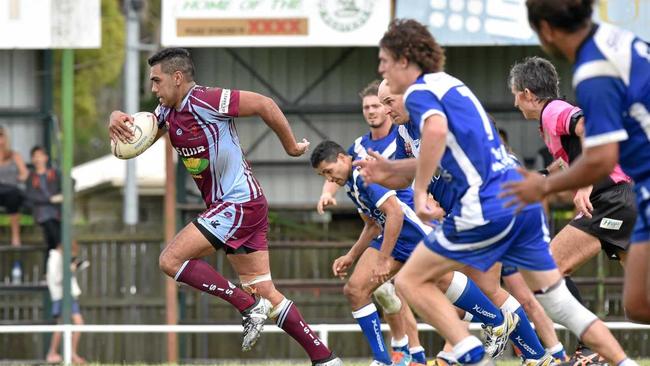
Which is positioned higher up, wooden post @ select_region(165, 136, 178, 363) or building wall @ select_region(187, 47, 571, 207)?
building wall @ select_region(187, 47, 571, 207)

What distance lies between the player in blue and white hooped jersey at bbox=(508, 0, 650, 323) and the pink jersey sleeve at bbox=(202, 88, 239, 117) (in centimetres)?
304

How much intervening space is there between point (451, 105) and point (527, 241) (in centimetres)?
80

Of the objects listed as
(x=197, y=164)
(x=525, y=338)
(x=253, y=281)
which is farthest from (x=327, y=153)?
(x=525, y=338)

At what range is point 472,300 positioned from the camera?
8.95 meters

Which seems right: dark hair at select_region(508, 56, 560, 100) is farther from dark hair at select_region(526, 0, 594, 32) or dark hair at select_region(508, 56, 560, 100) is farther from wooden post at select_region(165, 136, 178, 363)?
wooden post at select_region(165, 136, 178, 363)

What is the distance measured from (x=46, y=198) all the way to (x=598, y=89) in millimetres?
9658

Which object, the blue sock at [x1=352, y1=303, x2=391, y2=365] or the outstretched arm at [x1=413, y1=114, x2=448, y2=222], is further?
the blue sock at [x1=352, y1=303, x2=391, y2=365]

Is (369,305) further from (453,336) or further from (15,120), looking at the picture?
(15,120)

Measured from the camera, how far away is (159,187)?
2111 cm

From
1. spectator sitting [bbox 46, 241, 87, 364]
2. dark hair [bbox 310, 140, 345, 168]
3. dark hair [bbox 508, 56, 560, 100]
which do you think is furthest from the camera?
spectator sitting [bbox 46, 241, 87, 364]

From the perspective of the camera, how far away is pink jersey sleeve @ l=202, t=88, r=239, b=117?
343 inches

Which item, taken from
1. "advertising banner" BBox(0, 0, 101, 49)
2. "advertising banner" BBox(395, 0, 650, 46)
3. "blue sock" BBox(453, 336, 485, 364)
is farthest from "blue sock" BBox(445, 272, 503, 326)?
"advertising banner" BBox(0, 0, 101, 49)

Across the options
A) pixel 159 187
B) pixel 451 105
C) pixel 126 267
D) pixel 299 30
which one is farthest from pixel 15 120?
pixel 451 105

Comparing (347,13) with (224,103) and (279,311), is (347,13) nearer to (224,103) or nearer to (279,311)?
(224,103)
